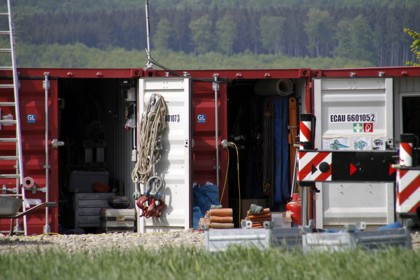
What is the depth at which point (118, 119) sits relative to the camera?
71.3 feet

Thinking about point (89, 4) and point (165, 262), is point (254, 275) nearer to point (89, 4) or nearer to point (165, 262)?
point (165, 262)

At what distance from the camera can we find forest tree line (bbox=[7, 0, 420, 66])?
5354 inches

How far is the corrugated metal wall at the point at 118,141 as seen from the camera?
2097 centimetres

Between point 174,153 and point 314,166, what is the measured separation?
4.98 meters

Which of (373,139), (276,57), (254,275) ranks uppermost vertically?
(276,57)

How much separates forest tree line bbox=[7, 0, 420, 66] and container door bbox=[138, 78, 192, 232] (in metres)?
111

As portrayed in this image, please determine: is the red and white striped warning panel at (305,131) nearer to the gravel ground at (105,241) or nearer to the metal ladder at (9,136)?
the gravel ground at (105,241)

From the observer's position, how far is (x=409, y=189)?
1336 cm

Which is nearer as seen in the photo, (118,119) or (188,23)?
(118,119)

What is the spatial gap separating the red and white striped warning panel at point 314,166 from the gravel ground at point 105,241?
219 centimetres

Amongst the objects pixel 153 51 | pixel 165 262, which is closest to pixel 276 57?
pixel 153 51

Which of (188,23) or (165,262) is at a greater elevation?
(188,23)

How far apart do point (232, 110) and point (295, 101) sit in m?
1.99

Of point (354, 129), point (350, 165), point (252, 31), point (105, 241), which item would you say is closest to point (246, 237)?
point (350, 165)
